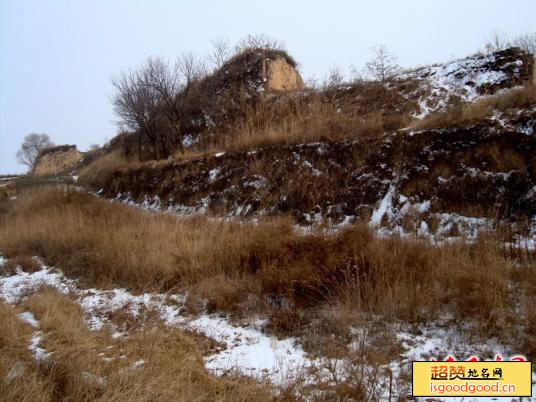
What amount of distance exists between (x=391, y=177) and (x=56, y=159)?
3480 cm

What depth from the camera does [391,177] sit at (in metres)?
6.44

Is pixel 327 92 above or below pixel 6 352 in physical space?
above

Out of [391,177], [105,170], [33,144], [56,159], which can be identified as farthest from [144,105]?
[33,144]

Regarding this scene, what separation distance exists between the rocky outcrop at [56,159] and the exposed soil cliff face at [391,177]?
91.4 ft

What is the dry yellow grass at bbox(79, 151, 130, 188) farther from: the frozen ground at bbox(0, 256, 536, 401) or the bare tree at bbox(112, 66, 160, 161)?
the frozen ground at bbox(0, 256, 536, 401)

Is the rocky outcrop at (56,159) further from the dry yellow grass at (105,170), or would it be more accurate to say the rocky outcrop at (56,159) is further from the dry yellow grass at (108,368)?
the dry yellow grass at (108,368)

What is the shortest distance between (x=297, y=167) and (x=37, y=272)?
6113mm

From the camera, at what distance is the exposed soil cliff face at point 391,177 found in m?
5.27

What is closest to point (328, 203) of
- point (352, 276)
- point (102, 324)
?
point (352, 276)

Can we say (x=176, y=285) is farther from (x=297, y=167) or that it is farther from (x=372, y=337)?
(x=297, y=167)

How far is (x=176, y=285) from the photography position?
5.00 m

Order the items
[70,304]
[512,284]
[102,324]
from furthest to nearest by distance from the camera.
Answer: [70,304]
[102,324]
[512,284]

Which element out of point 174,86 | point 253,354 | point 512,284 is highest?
point 174,86

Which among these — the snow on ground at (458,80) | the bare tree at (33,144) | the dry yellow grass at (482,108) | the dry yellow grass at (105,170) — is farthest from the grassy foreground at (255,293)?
the bare tree at (33,144)
